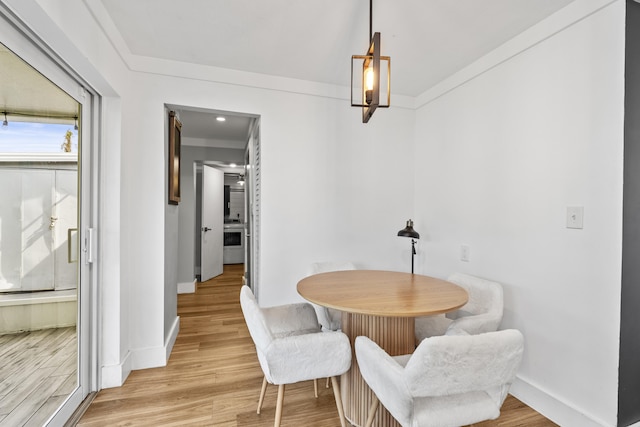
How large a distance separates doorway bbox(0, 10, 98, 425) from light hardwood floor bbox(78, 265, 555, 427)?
0.84 ft

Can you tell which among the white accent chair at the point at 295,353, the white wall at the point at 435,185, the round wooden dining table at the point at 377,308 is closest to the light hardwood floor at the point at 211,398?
the white wall at the point at 435,185

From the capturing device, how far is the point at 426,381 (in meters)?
1.03

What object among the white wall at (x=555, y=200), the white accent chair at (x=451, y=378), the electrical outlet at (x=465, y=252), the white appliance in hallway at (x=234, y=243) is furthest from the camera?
the white appliance in hallway at (x=234, y=243)

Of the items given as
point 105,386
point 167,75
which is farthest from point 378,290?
point 167,75

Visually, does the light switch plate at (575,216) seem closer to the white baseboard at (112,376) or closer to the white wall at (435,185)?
the white wall at (435,185)

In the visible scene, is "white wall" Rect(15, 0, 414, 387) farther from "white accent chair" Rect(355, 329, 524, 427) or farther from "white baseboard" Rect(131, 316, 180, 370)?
"white accent chair" Rect(355, 329, 524, 427)

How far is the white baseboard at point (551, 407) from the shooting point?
1.61 m

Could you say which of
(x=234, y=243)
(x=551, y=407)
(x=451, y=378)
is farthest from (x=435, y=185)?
(x=234, y=243)

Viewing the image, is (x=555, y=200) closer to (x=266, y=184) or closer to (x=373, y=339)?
(x=373, y=339)

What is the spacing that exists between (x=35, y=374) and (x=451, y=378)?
6.41 feet

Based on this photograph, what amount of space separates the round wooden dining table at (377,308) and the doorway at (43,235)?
1315 mm

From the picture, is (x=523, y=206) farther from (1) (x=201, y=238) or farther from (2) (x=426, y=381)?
(1) (x=201, y=238)

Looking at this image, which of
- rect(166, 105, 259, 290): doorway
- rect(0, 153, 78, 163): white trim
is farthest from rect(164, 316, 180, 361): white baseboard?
rect(0, 153, 78, 163): white trim

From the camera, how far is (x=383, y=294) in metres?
1.61
